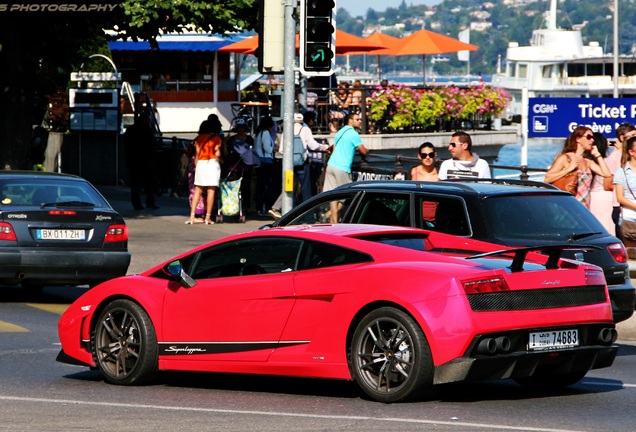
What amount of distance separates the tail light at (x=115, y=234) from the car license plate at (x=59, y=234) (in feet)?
0.92

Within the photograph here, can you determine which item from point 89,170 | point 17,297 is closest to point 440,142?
point 89,170

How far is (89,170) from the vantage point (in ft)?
102

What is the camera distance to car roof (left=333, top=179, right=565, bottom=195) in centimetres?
1140

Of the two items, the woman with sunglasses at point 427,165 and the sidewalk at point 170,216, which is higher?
the woman with sunglasses at point 427,165

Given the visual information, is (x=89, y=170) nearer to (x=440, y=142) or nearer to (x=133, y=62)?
(x=440, y=142)

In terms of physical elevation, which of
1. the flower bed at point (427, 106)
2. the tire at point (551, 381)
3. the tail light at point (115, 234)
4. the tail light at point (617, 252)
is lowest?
the tire at point (551, 381)

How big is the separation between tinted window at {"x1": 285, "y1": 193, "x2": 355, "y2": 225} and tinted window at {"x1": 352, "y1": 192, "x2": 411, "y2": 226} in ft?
0.62

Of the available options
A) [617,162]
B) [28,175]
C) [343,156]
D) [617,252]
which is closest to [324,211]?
[617,252]

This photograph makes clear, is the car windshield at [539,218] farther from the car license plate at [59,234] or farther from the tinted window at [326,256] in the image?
the car license plate at [59,234]

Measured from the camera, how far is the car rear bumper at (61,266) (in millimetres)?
15188

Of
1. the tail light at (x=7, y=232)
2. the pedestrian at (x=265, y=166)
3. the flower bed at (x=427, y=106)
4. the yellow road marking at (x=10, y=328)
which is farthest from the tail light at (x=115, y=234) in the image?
the flower bed at (x=427, y=106)

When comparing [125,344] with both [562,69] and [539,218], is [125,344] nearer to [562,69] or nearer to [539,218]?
[539,218]

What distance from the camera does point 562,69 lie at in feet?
363

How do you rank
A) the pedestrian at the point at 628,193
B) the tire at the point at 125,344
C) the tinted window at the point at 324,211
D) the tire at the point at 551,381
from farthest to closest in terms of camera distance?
the pedestrian at the point at 628,193, the tinted window at the point at 324,211, the tire at the point at 125,344, the tire at the point at 551,381
